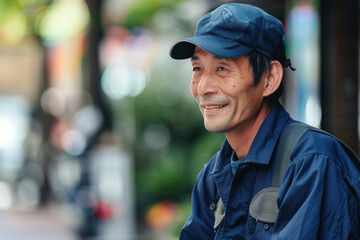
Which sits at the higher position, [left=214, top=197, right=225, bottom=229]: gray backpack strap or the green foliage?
the green foliage

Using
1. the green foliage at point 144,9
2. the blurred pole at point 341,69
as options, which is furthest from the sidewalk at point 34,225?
the blurred pole at point 341,69

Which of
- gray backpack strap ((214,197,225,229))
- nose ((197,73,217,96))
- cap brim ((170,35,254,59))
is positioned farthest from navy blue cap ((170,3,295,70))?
gray backpack strap ((214,197,225,229))

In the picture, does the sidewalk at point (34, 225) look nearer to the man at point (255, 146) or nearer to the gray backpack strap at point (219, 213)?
the gray backpack strap at point (219, 213)

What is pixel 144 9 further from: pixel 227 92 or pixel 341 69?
pixel 227 92

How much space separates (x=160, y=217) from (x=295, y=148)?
815cm

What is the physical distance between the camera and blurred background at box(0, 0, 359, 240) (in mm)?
5219

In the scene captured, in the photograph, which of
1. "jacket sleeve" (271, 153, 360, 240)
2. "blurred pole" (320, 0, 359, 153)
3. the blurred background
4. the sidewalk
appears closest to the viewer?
"jacket sleeve" (271, 153, 360, 240)

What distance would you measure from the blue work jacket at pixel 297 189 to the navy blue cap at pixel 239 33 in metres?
0.27

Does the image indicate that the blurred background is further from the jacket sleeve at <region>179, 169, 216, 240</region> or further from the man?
the man

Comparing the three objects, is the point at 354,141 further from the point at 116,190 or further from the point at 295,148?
the point at 116,190

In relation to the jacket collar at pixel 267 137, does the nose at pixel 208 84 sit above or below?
above

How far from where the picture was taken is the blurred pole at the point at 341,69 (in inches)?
201

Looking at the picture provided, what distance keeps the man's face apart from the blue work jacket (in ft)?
0.28

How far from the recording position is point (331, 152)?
205 centimetres
